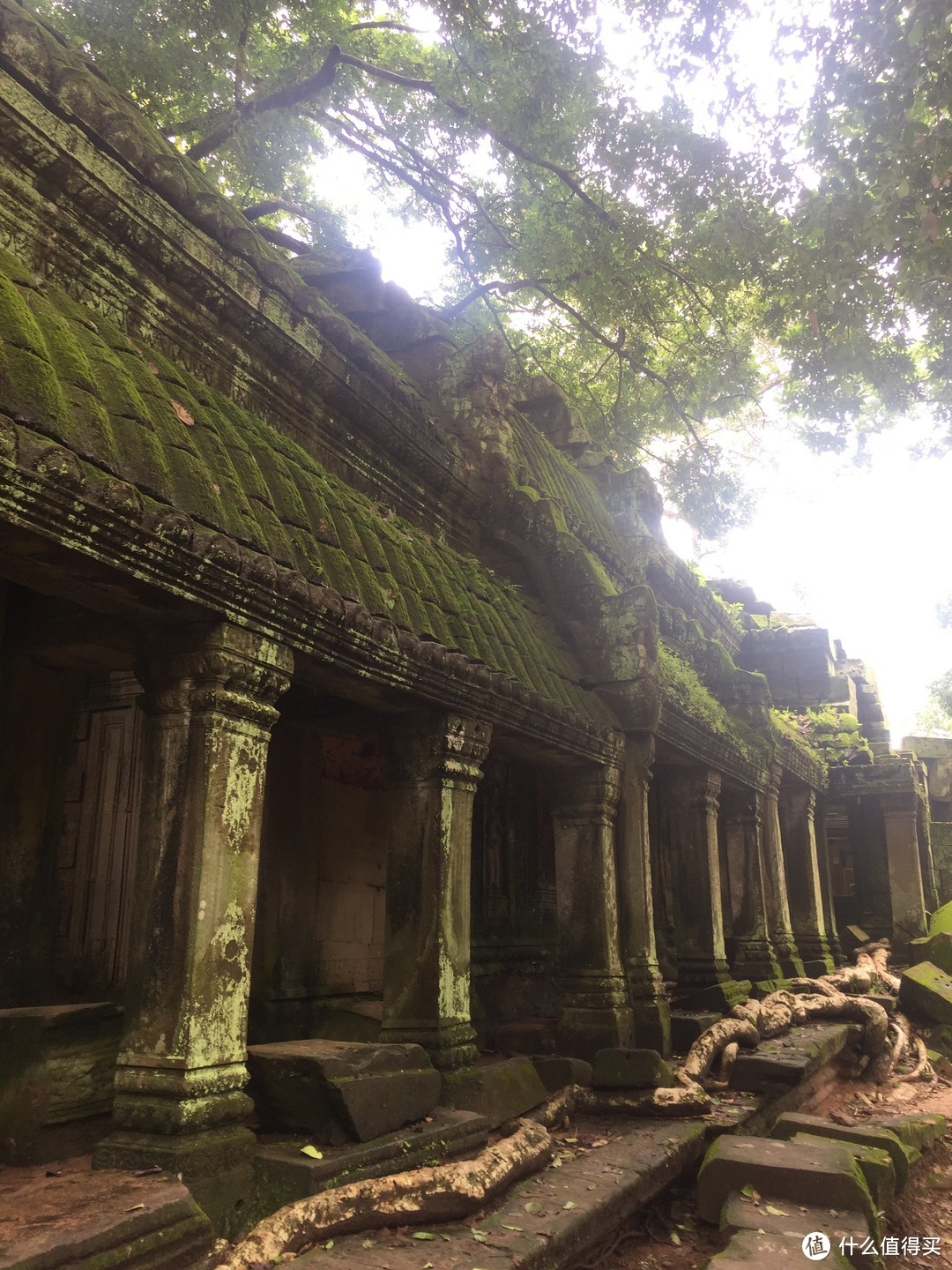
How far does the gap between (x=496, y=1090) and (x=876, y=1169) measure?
2.09m

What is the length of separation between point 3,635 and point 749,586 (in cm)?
1539

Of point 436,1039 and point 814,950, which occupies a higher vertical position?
point 436,1039

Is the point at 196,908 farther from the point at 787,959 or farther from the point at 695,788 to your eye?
the point at 787,959

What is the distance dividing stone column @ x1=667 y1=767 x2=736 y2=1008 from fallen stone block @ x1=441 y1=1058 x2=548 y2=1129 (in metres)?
4.33

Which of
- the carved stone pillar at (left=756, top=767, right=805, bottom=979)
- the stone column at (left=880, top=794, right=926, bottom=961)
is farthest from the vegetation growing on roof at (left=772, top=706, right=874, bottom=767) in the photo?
the carved stone pillar at (left=756, top=767, right=805, bottom=979)

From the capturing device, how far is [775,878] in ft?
40.8

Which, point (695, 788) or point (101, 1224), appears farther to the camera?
point (695, 788)

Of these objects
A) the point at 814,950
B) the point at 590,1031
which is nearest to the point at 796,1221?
the point at 590,1031

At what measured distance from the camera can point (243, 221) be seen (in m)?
5.43

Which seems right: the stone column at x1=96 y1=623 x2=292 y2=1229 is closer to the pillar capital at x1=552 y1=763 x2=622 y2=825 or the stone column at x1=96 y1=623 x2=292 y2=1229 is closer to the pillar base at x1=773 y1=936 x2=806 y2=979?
the pillar capital at x1=552 y1=763 x2=622 y2=825

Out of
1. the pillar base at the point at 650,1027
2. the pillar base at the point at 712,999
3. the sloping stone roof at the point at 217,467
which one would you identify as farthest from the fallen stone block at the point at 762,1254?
the pillar base at the point at 712,999

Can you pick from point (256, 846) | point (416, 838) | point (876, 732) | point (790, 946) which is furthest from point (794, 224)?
point (876, 732)

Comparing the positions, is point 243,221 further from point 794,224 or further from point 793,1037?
point 793,1037

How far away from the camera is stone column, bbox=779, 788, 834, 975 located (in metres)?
13.7
